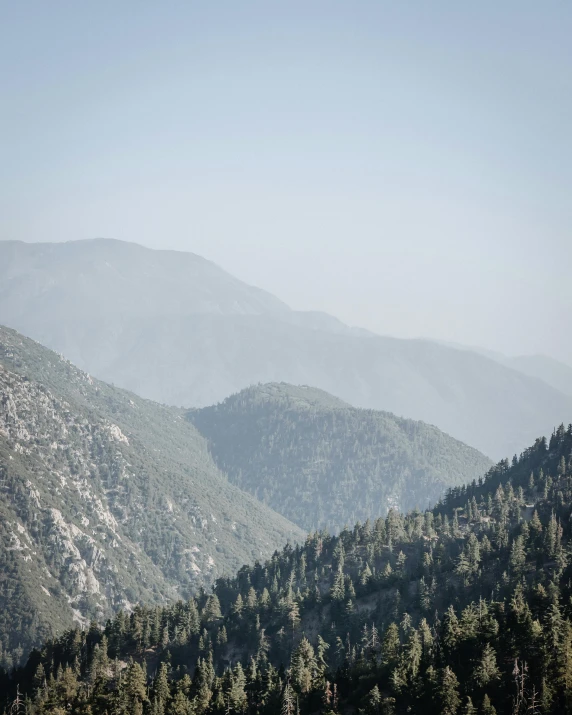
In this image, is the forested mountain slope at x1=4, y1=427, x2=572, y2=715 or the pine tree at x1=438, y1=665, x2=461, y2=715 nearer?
the pine tree at x1=438, y1=665, x2=461, y2=715

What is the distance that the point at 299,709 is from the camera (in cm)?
12394

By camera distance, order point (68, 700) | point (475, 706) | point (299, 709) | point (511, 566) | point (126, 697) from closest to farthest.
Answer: point (475, 706), point (299, 709), point (126, 697), point (68, 700), point (511, 566)

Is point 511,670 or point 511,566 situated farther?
point 511,566

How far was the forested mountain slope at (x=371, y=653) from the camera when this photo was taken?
112688mm

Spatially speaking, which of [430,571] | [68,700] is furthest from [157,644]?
[430,571]

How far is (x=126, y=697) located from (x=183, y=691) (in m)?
12.0

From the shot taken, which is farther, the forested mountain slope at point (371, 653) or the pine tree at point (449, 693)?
the forested mountain slope at point (371, 653)

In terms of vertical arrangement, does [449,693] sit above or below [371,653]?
above

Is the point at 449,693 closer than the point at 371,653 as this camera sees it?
Yes

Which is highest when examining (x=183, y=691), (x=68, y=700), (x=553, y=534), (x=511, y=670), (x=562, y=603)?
(x=553, y=534)

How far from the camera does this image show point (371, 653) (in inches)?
5600

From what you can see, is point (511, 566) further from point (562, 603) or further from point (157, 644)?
point (157, 644)

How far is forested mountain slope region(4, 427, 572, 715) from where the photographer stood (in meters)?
113

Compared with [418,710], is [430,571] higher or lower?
higher
